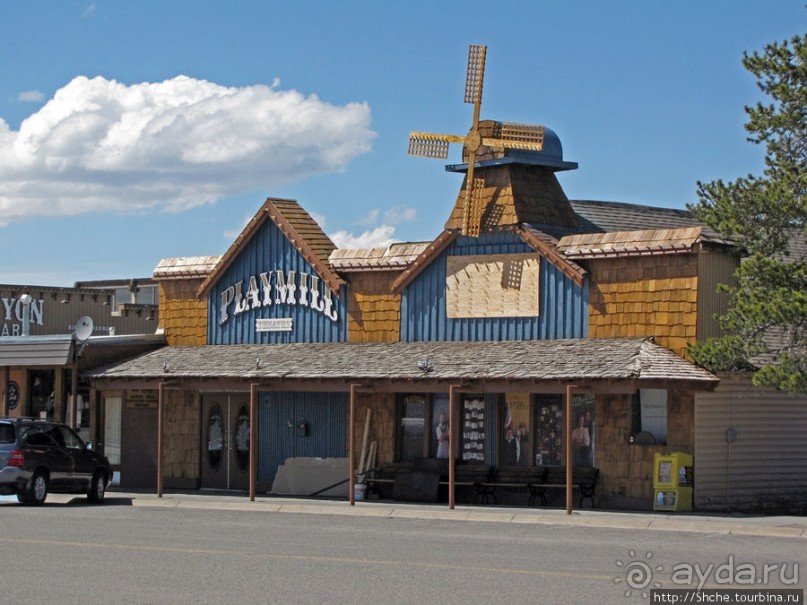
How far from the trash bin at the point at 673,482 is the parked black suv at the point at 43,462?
10779 millimetres

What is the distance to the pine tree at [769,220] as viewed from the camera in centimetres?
2348

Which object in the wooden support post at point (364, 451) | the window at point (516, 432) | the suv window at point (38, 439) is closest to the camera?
the suv window at point (38, 439)

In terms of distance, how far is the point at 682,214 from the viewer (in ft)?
119

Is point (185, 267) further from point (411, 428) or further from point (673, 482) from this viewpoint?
point (673, 482)

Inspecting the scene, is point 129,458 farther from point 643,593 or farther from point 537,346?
point 643,593

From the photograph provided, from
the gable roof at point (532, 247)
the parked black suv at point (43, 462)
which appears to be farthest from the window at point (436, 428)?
the parked black suv at point (43, 462)

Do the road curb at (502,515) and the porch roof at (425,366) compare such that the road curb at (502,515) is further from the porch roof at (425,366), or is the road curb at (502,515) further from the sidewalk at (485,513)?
the porch roof at (425,366)

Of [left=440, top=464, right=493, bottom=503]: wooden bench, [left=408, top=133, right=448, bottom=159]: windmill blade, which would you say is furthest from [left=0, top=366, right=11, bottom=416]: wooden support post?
[left=440, top=464, right=493, bottom=503]: wooden bench

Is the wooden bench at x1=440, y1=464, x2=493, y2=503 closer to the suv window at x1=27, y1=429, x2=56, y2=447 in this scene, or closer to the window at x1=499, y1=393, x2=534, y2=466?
the window at x1=499, y1=393, x2=534, y2=466

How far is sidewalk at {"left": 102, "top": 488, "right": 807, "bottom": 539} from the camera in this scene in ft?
70.4

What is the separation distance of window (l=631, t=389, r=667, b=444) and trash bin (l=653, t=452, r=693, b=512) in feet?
1.97

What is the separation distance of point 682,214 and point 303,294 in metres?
10.4

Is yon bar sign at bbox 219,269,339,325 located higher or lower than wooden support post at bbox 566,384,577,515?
higher

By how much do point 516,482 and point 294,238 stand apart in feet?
26.5
